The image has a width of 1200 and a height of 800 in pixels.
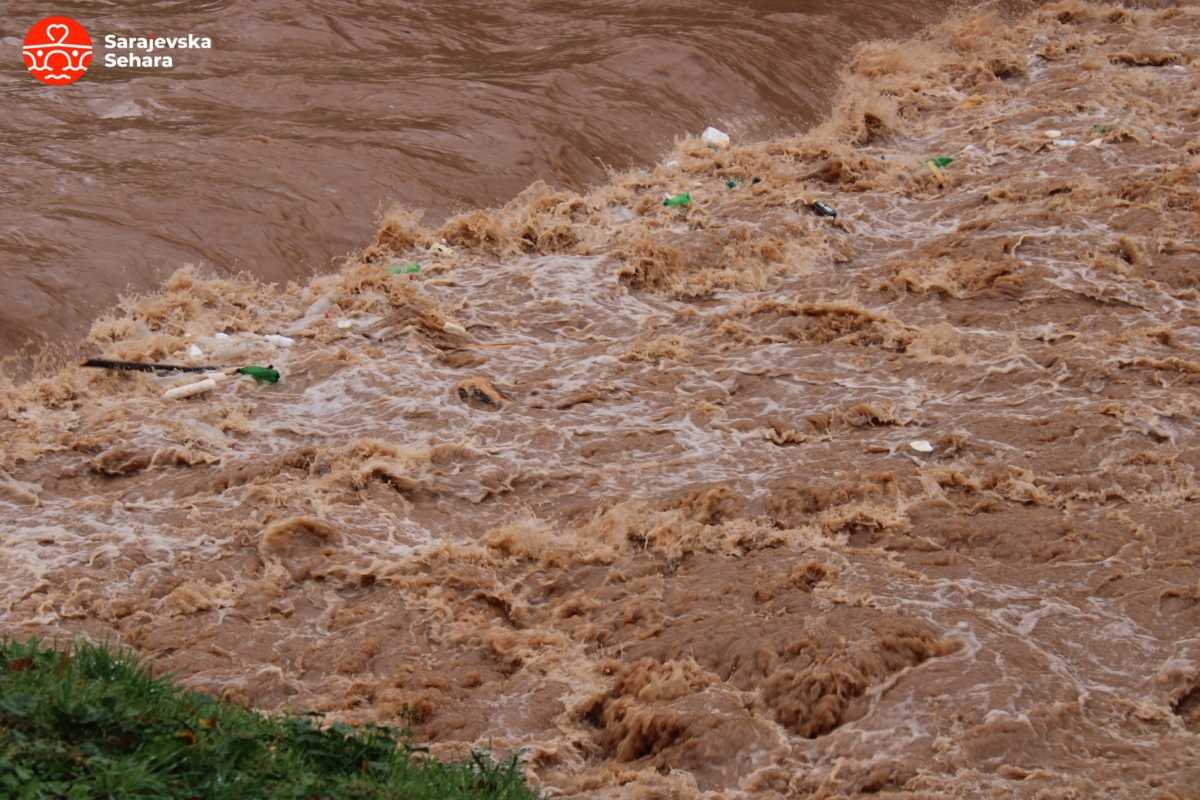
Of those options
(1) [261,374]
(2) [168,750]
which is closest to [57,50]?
(1) [261,374]

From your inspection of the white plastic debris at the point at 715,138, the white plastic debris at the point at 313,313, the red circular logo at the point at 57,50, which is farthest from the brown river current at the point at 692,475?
the red circular logo at the point at 57,50

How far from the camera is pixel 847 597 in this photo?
663 centimetres

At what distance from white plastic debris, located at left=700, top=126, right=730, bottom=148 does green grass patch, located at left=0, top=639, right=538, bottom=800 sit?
30.5 ft

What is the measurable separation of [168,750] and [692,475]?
4435 mm

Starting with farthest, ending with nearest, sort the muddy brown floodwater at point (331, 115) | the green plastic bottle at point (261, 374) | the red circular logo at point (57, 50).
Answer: the red circular logo at point (57, 50)
the muddy brown floodwater at point (331, 115)
the green plastic bottle at point (261, 374)

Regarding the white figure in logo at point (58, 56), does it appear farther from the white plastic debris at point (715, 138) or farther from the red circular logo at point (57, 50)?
the white plastic debris at point (715, 138)

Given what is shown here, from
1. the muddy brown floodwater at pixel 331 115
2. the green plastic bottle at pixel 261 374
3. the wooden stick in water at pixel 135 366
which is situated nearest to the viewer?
the wooden stick in water at pixel 135 366

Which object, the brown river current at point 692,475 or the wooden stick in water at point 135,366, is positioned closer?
the brown river current at point 692,475

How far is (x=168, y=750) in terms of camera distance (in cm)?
427

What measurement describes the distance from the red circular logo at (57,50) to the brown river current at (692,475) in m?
3.09

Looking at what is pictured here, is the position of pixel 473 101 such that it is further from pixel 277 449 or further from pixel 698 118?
pixel 277 449

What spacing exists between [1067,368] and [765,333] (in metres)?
Result: 2.13

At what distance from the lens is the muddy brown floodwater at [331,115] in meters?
10.6

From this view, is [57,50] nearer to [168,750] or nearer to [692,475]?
[692,475]
